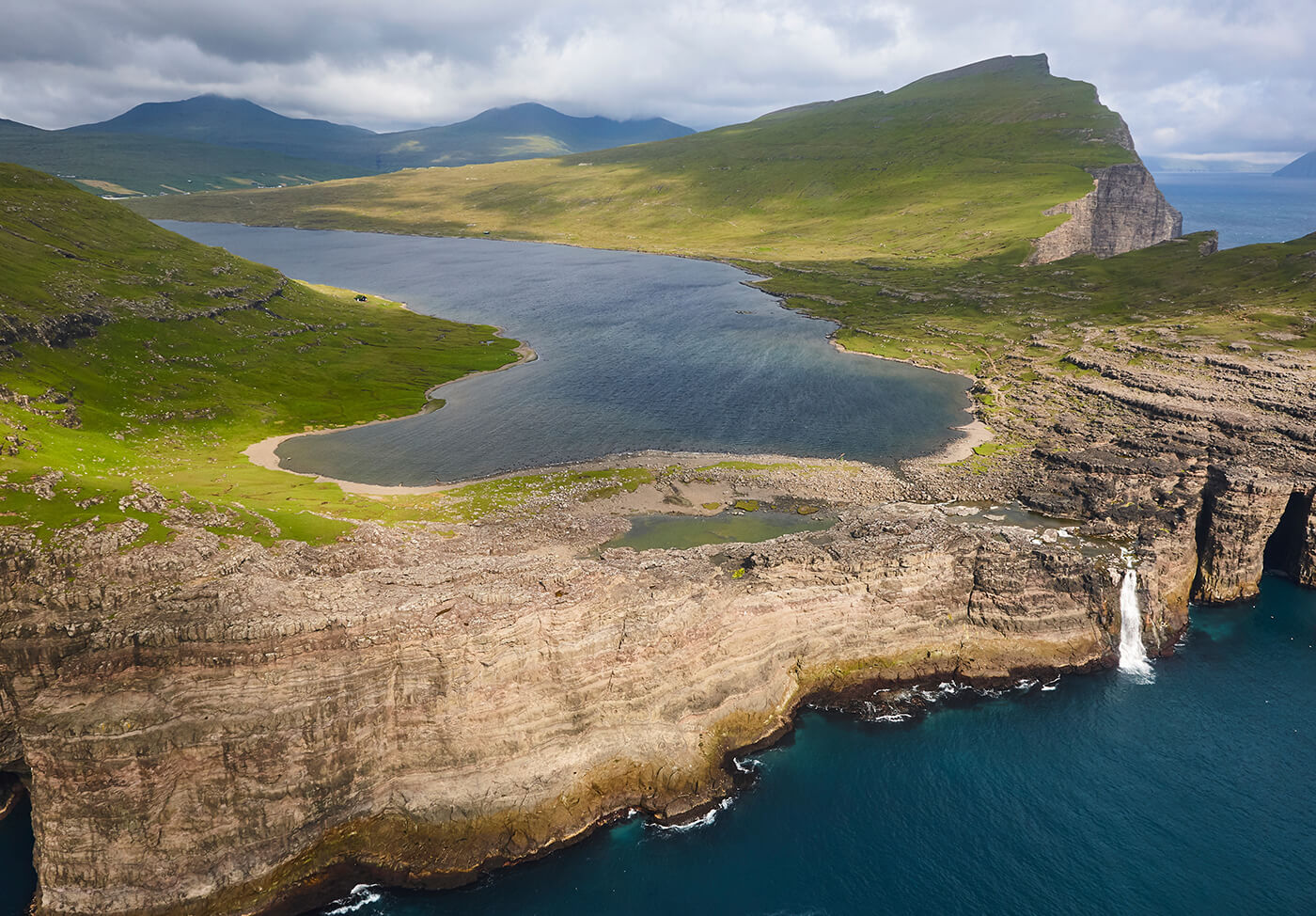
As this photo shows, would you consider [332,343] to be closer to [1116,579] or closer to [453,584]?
[453,584]

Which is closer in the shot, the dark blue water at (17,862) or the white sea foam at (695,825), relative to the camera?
the dark blue water at (17,862)

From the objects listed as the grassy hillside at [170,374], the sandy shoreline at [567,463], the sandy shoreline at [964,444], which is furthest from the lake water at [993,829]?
the sandy shoreline at [567,463]

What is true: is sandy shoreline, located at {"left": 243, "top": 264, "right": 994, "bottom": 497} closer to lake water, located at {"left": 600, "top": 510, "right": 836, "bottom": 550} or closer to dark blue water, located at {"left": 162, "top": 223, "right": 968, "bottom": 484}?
dark blue water, located at {"left": 162, "top": 223, "right": 968, "bottom": 484}

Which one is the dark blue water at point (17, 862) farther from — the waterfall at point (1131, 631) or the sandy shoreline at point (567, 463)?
the waterfall at point (1131, 631)

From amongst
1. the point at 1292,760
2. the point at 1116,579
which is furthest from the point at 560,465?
the point at 1292,760

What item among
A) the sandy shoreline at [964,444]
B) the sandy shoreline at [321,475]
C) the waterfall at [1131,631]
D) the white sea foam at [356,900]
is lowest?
the white sea foam at [356,900]
